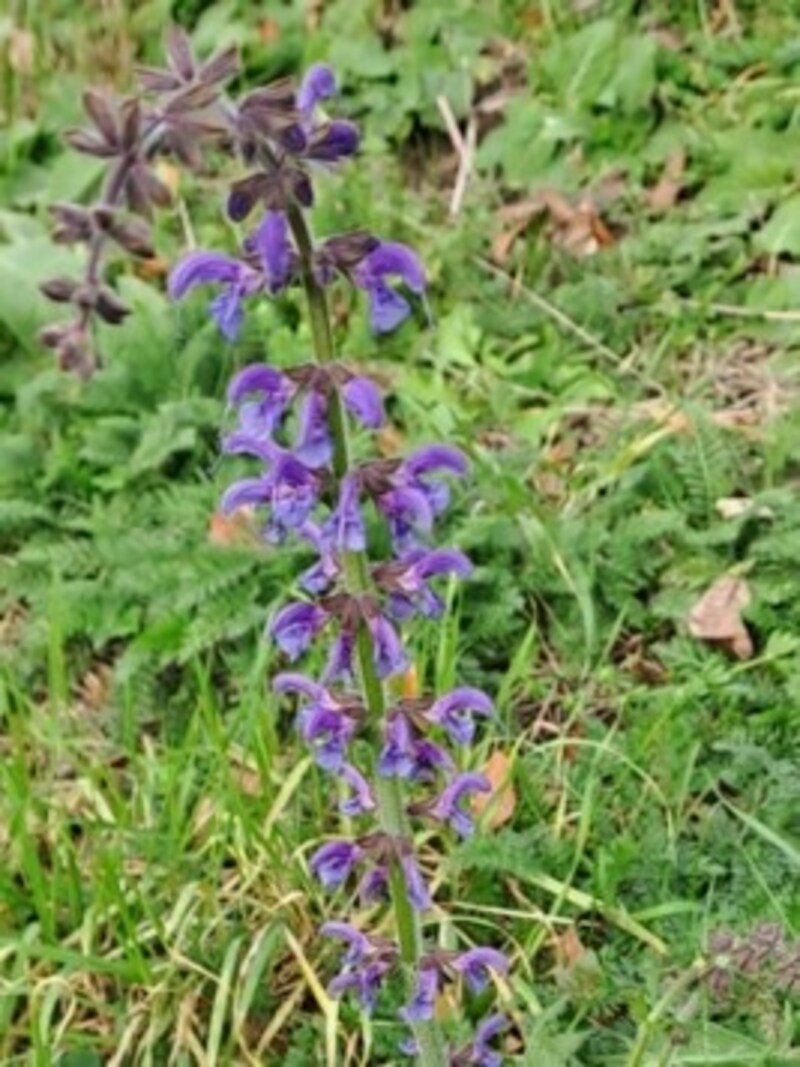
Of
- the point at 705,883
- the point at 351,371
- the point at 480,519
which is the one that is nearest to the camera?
the point at 351,371

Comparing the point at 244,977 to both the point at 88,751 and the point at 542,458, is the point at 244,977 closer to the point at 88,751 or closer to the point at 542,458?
the point at 88,751

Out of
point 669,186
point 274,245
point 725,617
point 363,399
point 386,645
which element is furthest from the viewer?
point 669,186

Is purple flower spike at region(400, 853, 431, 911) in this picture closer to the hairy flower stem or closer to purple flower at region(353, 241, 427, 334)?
the hairy flower stem

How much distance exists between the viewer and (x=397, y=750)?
2.56 metres

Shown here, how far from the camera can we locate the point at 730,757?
3596 mm

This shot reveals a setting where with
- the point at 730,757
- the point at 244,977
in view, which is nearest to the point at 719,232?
the point at 730,757

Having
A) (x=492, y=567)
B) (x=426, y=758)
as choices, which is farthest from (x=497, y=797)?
(x=426, y=758)

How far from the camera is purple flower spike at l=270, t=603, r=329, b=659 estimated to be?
252 cm

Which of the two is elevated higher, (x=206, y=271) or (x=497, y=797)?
(x=206, y=271)

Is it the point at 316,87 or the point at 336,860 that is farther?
the point at 336,860

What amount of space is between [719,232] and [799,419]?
685 mm

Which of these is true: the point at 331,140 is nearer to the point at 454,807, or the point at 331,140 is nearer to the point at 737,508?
the point at 454,807

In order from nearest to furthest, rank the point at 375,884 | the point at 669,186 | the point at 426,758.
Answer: the point at 426,758 < the point at 375,884 < the point at 669,186

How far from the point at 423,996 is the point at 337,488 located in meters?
0.74
